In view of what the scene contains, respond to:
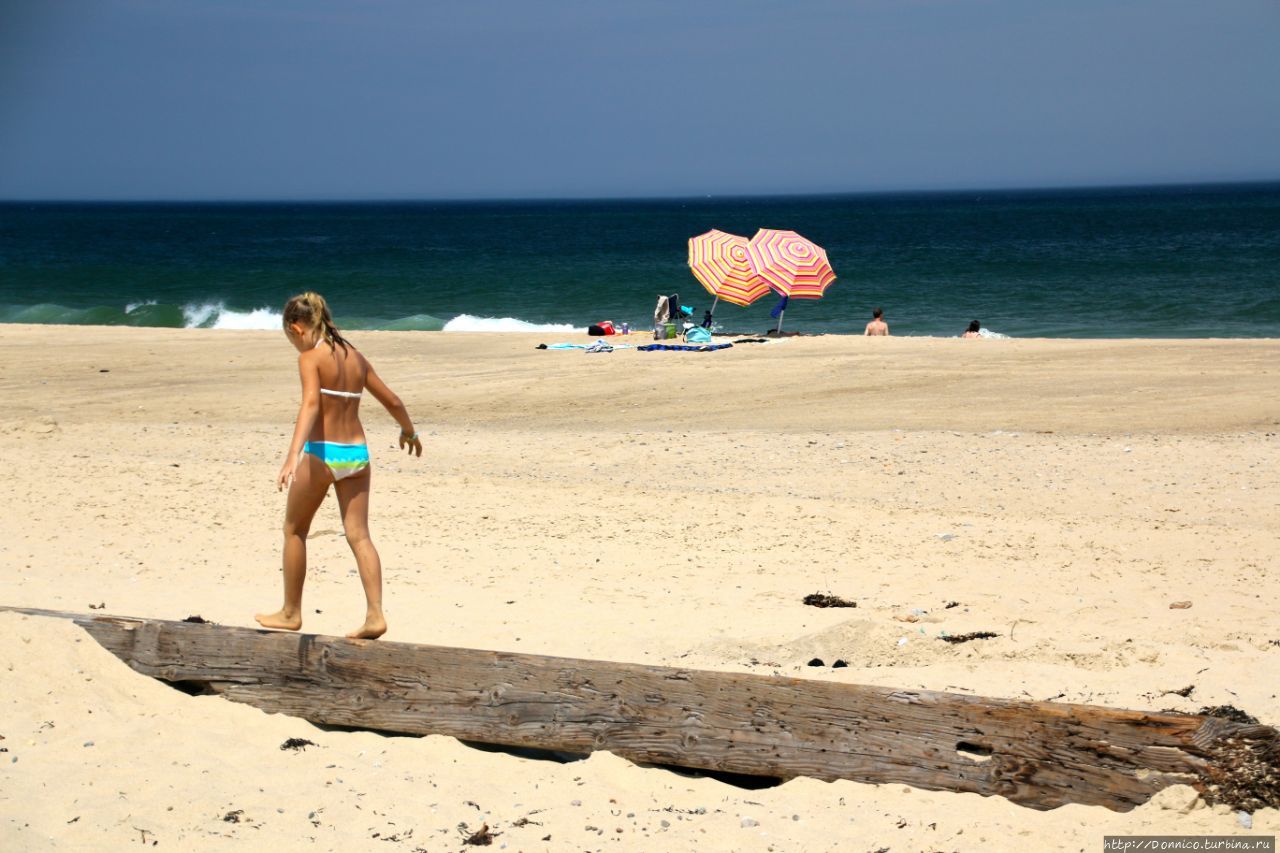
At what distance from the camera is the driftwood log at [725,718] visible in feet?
13.1

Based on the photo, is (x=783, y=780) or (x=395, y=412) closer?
(x=783, y=780)

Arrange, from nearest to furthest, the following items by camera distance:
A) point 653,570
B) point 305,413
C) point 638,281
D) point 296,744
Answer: point 296,744, point 305,413, point 653,570, point 638,281

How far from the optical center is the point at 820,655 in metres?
5.78

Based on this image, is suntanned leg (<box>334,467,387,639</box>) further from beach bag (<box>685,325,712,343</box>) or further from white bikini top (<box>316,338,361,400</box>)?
beach bag (<box>685,325,712,343</box>)

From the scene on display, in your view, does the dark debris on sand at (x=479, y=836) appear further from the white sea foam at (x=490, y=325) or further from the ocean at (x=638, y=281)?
the white sea foam at (x=490, y=325)

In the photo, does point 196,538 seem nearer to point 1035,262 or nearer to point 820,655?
point 820,655

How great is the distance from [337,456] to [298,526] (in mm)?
351

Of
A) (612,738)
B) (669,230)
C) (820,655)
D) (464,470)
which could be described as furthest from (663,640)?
(669,230)

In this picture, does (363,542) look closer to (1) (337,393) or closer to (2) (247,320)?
(1) (337,393)

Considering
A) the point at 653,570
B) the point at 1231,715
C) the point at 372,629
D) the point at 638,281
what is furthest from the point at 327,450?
the point at 638,281

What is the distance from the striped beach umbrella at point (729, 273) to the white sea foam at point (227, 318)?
15.4m

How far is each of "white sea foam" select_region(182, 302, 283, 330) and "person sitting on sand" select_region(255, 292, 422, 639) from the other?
90.7ft

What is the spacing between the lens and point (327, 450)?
522 cm

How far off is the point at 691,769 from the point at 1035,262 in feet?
163
